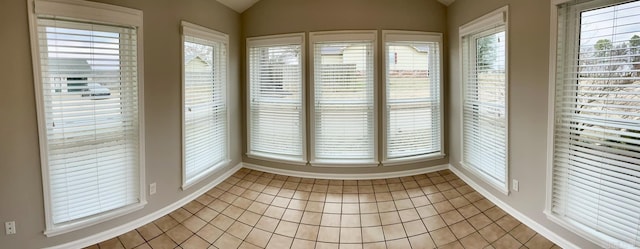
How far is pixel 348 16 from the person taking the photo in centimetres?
356

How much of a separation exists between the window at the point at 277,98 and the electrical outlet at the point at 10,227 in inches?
95.4

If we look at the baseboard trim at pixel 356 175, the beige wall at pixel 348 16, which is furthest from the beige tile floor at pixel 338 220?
the beige wall at pixel 348 16

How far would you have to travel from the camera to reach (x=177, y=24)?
2.83 meters

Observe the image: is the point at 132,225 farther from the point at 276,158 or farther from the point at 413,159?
the point at 413,159

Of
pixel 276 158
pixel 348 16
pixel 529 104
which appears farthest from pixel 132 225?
pixel 529 104

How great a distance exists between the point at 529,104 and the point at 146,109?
131 inches

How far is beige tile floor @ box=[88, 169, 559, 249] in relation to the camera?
7.67 ft

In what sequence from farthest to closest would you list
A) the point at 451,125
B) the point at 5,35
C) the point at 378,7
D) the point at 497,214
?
the point at 451,125, the point at 378,7, the point at 497,214, the point at 5,35

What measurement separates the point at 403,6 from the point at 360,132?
166 cm

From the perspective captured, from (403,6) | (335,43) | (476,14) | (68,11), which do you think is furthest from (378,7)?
(68,11)

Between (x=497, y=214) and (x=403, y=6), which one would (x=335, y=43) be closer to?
(x=403, y=6)

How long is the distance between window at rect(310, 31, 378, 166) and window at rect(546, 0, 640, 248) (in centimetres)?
186

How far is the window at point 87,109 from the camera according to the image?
204cm

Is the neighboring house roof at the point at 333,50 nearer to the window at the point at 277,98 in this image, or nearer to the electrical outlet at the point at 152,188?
the window at the point at 277,98
